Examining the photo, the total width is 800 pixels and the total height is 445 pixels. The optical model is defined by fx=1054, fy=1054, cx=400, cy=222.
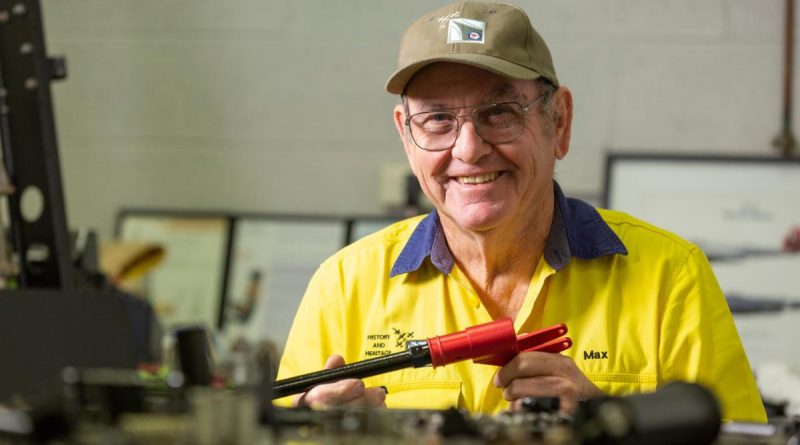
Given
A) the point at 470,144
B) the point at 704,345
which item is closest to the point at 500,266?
the point at 470,144

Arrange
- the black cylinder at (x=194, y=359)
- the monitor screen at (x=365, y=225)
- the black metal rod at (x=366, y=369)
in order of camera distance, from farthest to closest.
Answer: the monitor screen at (x=365, y=225)
the black metal rod at (x=366, y=369)
the black cylinder at (x=194, y=359)

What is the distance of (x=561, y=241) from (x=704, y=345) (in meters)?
0.27

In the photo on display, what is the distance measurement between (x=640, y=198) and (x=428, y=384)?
1.38 meters

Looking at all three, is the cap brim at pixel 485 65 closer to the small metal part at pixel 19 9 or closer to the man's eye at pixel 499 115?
the man's eye at pixel 499 115

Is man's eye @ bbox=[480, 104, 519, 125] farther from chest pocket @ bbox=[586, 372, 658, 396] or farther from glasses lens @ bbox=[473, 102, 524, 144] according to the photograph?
chest pocket @ bbox=[586, 372, 658, 396]

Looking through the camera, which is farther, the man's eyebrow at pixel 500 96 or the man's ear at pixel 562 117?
the man's ear at pixel 562 117

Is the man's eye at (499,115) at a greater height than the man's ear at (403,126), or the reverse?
the man's eye at (499,115)

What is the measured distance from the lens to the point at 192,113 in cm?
302

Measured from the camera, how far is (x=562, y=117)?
1725 millimetres

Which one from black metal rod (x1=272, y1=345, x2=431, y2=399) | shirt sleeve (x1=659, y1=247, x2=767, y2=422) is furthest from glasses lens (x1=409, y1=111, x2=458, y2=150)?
black metal rod (x1=272, y1=345, x2=431, y2=399)

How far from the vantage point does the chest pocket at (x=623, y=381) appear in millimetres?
1507

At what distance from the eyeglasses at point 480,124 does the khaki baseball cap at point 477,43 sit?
0.06 m

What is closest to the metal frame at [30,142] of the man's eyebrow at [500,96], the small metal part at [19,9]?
the small metal part at [19,9]

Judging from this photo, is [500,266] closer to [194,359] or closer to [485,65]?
[485,65]
